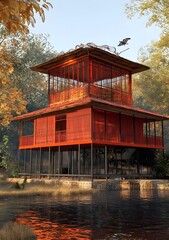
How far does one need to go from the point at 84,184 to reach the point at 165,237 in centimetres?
1640

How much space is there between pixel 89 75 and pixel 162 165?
11572mm

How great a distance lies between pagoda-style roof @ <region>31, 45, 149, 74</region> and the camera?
92.0 feet

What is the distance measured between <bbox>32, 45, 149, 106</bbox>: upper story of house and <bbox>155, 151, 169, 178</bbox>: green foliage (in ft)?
20.5

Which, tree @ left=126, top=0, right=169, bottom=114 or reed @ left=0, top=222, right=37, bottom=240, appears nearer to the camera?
reed @ left=0, top=222, right=37, bottom=240

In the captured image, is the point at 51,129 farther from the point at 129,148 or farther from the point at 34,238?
the point at 34,238

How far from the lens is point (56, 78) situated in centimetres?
3247

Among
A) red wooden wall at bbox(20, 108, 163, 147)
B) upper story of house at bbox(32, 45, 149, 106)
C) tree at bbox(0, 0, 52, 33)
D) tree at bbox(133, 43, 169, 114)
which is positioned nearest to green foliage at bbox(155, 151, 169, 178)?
red wooden wall at bbox(20, 108, 163, 147)

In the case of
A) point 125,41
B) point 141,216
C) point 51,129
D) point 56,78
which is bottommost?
point 141,216

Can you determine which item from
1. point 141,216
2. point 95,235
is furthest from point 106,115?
point 95,235

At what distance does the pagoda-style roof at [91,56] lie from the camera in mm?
28031

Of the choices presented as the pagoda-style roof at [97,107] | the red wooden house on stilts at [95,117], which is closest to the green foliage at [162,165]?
the red wooden house on stilts at [95,117]

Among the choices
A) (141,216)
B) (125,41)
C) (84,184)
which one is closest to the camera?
(141,216)

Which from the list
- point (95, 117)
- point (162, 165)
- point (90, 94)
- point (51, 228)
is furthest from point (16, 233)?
point (162, 165)

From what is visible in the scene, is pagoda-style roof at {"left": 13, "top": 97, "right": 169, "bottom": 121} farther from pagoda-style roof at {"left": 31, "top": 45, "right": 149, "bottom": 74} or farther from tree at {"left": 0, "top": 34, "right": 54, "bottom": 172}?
tree at {"left": 0, "top": 34, "right": 54, "bottom": 172}
